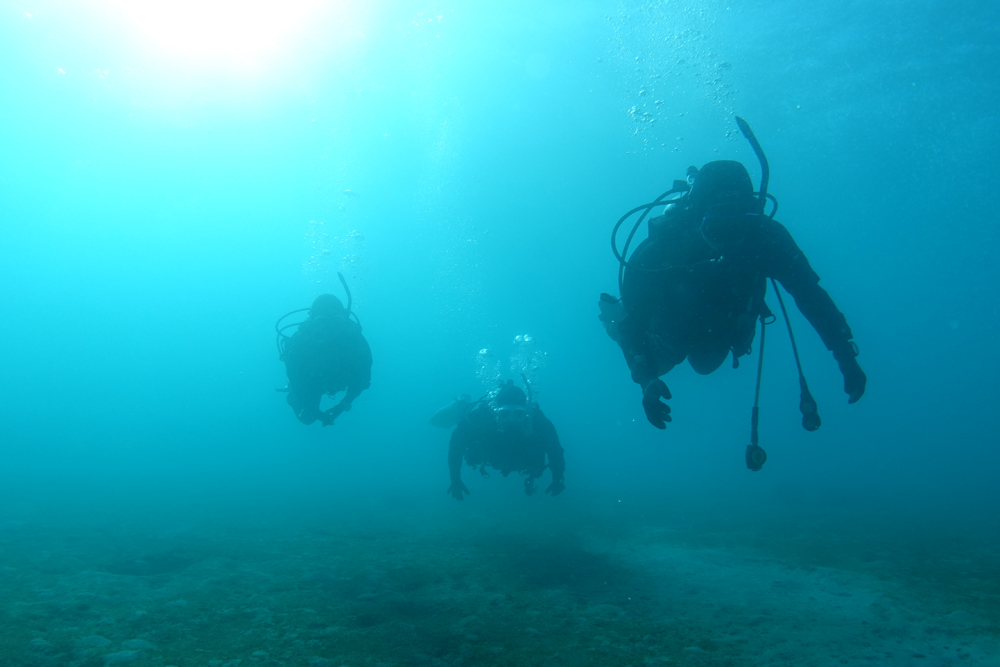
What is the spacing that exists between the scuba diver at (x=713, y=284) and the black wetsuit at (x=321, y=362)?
4506 millimetres

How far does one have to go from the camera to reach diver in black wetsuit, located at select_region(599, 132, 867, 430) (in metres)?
3.25

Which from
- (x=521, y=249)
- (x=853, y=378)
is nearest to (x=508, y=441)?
(x=853, y=378)

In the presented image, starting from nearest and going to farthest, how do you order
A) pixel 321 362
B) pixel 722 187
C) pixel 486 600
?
pixel 722 187 → pixel 486 600 → pixel 321 362

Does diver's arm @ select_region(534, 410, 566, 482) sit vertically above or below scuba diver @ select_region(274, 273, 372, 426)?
below

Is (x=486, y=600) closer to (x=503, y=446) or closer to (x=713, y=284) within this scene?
(x=503, y=446)

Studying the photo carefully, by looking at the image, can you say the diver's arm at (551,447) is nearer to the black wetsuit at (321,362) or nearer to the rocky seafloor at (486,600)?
the rocky seafloor at (486,600)

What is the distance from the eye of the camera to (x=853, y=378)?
323 cm

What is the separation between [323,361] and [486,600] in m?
3.90

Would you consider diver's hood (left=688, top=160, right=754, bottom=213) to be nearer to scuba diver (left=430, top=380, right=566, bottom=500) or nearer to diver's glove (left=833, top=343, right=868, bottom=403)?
diver's glove (left=833, top=343, right=868, bottom=403)

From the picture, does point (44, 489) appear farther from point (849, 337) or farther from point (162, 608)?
point (849, 337)

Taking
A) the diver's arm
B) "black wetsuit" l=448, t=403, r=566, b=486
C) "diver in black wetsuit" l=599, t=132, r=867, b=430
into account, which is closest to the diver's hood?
"diver in black wetsuit" l=599, t=132, r=867, b=430

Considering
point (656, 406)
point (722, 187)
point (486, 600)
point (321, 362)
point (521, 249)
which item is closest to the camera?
point (656, 406)

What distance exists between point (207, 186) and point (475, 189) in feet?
95.4

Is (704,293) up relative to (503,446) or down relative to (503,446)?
up
